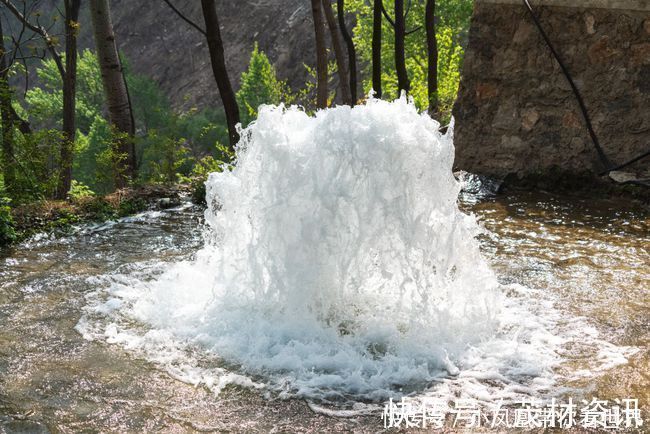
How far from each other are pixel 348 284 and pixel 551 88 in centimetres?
560

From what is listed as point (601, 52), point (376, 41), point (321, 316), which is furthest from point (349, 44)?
point (321, 316)

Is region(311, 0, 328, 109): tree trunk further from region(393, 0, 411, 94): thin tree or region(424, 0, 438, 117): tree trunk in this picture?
region(424, 0, 438, 117): tree trunk

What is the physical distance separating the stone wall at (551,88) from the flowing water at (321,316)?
3.42 meters

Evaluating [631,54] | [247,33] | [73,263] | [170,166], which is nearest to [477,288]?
[73,263]

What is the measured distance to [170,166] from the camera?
31.5 ft

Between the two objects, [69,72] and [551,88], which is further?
[69,72]

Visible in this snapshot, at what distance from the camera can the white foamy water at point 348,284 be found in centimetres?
404

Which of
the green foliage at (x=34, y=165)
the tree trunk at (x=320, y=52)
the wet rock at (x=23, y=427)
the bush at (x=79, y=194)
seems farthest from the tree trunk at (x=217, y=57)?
the wet rock at (x=23, y=427)

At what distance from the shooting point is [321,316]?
447cm

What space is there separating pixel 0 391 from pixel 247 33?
47905 mm

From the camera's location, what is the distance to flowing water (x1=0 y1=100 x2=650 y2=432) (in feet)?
11.9

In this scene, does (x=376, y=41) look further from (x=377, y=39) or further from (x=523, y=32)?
(x=523, y=32)

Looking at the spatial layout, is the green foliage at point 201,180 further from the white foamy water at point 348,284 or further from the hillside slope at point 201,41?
the hillside slope at point 201,41

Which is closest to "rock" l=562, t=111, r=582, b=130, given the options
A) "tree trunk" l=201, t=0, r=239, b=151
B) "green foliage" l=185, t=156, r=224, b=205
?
"tree trunk" l=201, t=0, r=239, b=151
